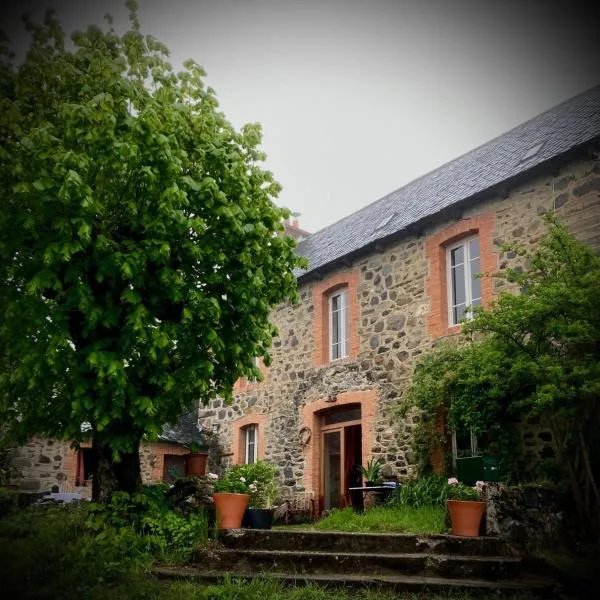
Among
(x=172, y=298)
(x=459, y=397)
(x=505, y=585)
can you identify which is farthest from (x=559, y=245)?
(x=172, y=298)

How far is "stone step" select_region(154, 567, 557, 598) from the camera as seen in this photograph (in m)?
5.88

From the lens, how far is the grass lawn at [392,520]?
8477 millimetres

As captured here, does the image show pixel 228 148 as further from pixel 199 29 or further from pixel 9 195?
pixel 199 29

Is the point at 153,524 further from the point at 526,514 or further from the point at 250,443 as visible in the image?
the point at 250,443

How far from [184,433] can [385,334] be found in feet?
27.9

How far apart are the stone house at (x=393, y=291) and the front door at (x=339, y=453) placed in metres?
0.02

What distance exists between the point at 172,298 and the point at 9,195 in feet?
7.11

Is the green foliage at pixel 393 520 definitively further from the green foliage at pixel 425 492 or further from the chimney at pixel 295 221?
the chimney at pixel 295 221

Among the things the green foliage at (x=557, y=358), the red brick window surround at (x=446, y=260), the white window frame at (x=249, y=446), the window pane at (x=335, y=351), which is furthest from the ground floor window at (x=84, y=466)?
the green foliage at (x=557, y=358)

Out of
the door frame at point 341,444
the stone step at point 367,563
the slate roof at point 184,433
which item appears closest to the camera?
the stone step at point 367,563

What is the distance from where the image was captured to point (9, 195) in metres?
6.94

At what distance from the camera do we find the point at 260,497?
919cm

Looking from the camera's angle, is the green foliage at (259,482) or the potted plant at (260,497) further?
the green foliage at (259,482)

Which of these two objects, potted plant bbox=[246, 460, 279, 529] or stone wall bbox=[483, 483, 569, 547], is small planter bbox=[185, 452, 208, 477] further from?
stone wall bbox=[483, 483, 569, 547]
